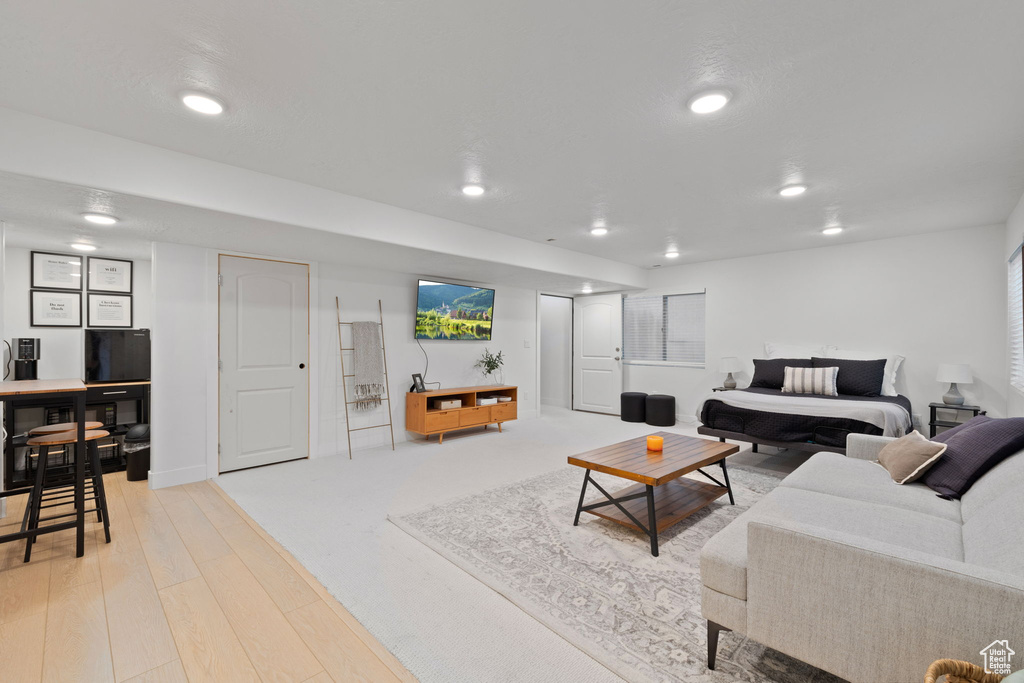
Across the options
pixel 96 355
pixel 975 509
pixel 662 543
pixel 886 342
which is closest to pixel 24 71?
pixel 96 355

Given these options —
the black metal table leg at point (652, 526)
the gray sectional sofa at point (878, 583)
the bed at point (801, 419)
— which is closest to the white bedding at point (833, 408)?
the bed at point (801, 419)

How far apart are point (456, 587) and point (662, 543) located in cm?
123

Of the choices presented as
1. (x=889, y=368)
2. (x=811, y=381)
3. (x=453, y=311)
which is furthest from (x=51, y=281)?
(x=889, y=368)

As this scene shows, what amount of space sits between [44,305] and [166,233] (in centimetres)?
207

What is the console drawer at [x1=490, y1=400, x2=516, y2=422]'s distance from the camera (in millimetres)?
5871

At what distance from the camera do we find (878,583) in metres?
1.28

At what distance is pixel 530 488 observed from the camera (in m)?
3.62

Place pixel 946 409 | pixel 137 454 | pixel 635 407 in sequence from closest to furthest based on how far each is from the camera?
pixel 137 454 → pixel 946 409 → pixel 635 407

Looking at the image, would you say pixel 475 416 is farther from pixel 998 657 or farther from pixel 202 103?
pixel 998 657

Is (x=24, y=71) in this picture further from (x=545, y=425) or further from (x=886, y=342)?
(x=886, y=342)

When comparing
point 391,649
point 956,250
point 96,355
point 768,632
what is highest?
point 956,250

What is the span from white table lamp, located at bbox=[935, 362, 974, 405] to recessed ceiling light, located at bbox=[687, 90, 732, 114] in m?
4.15

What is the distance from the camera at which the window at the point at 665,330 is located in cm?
660

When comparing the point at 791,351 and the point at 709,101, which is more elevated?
the point at 709,101
